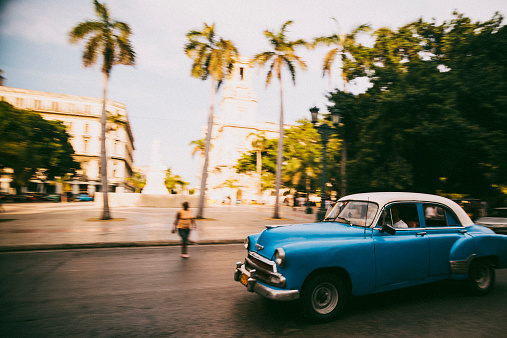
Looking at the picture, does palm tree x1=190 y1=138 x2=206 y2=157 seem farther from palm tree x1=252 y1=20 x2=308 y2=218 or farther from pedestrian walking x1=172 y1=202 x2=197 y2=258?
pedestrian walking x1=172 y1=202 x2=197 y2=258

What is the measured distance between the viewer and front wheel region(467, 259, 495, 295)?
532 centimetres

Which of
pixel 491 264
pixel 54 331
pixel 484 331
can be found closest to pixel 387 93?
pixel 491 264

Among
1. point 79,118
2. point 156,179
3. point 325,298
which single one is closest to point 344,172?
point 325,298

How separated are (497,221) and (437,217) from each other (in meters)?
11.6

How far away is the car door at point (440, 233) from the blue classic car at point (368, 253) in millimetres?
15

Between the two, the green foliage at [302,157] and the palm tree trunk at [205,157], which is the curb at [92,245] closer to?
the palm tree trunk at [205,157]

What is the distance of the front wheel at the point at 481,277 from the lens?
5.32 m

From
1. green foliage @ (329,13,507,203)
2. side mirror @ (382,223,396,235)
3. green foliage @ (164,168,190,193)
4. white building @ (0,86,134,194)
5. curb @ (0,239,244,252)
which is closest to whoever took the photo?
side mirror @ (382,223,396,235)

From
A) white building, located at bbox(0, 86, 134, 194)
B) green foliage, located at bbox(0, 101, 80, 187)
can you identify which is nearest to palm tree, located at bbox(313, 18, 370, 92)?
green foliage, located at bbox(0, 101, 80, 187)

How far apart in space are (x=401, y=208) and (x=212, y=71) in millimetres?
17825

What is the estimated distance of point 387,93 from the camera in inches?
583

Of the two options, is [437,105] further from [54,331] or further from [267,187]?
[267,187]

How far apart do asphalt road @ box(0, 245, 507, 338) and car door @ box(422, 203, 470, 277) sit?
24.8 inches

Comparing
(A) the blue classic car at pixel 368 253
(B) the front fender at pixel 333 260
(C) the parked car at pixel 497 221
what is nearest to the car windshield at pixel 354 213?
(A) the blue classic car at pixel 368 253
